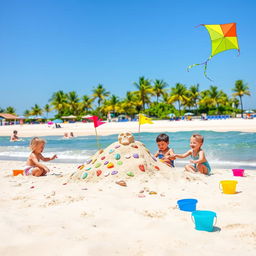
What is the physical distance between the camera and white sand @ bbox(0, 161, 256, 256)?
2.44 m

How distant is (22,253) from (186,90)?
6103 cm

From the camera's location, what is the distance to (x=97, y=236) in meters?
2.69

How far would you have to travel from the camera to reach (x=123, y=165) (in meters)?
4.89

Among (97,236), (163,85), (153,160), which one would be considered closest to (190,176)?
(153,160)

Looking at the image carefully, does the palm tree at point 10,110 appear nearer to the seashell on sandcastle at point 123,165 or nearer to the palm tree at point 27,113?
the palm tree at point 27,113

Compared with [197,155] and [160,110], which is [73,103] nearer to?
[160,110]

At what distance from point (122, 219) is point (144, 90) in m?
55.7

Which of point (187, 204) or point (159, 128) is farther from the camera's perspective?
point (159, 128)

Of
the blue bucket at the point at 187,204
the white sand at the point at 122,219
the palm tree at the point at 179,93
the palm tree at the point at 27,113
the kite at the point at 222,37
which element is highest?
the palm tree at the point at 179,93

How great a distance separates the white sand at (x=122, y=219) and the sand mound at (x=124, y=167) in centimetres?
13

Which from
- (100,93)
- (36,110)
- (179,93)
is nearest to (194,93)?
(179,93)

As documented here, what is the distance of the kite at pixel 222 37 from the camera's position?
5.07 meters

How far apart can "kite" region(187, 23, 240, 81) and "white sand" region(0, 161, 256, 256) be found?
7.99ft

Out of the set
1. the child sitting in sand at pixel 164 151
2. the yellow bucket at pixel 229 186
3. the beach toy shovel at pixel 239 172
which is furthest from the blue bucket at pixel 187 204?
the beach toy shovel at pixel 239 172
